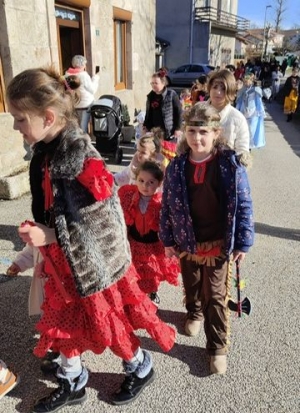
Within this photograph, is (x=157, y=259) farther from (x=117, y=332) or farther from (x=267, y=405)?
(x=267, y=405)

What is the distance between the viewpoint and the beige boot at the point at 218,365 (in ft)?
7.82

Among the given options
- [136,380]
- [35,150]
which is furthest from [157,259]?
[35,150]

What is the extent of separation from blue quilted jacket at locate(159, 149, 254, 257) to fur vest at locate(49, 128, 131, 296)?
538 millimetres

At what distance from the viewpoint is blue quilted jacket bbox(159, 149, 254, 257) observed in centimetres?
212

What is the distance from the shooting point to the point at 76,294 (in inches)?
74.7

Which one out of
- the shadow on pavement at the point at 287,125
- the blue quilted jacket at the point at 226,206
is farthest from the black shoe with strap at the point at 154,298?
the shadow on pavement at the point at 287,125

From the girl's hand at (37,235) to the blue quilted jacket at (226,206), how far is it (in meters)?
0.84

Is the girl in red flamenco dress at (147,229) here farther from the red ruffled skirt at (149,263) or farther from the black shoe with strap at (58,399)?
the black shoe with strap at (58,399)

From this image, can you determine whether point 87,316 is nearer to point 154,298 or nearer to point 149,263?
point 149,263

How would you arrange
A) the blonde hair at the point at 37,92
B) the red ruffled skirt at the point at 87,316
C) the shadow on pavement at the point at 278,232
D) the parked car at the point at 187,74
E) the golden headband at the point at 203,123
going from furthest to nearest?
the parked car at the point at 187,74 → the shadow on pavement at the point at 278,232 → the golden headband at the point at 203,123 → the red ruffled skirt at the point at 87,316 → the blonde hair at the point at 37,92

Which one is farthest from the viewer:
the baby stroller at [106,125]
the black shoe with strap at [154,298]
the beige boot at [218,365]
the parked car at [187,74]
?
the parked car at [187,74]

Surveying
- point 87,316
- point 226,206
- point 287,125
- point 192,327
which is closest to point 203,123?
point 226,206

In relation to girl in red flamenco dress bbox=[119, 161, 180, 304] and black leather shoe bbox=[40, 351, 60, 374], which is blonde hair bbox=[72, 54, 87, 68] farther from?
black leather shoe bbox=[40, 351, 60, 374]

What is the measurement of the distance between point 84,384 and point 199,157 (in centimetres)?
148
